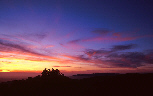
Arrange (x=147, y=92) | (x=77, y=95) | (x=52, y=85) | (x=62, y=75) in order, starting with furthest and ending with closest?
(x=62, y=75) < (x=52, y=85) < (x=77, y=95) < (x=147, y=92)

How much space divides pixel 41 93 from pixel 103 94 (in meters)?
7.64

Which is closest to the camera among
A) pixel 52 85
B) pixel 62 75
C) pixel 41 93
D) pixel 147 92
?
pixel 147 92

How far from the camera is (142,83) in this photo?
14.5 meters

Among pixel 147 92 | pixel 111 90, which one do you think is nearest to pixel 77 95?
pixel 111 90

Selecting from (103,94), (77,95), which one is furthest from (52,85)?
(103,94)

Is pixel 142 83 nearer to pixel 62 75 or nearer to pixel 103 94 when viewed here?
pixel 103 94

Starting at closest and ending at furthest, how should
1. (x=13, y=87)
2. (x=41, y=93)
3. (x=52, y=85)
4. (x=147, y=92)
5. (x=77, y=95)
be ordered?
(x=147, y=92) < (x=77, y=95) < (x=41, y=93) < (x=13, y=87) < (x=52, y=85)

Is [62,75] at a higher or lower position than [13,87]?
higher

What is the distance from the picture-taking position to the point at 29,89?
14.9 m

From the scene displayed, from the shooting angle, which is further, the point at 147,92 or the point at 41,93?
the point at 41,93

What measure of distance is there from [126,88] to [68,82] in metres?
8.62

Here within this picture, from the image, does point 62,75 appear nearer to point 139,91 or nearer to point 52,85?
point 52,85

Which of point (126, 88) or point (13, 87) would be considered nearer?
point (126, 88)

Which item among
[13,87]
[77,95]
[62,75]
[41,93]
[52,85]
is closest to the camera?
[77,95]
